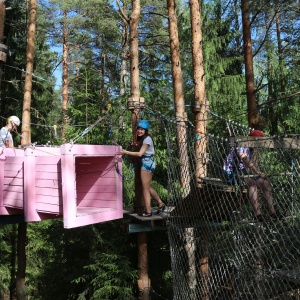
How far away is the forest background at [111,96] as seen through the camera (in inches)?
251

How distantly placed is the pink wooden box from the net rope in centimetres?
141

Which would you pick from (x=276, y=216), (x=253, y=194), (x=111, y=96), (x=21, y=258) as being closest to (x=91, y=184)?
(x=253, y=194)

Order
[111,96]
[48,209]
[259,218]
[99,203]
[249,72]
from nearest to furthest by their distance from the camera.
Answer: [259,218] < [48,209] < [99,203] < [249,72] < [111,96]

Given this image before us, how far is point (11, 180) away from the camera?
3758 mm

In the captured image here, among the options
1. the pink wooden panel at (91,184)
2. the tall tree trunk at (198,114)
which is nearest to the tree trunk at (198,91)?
the tall tree trunk at (198,114)

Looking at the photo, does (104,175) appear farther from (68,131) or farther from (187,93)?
(187,93)

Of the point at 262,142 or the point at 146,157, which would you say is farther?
the point at 146,157

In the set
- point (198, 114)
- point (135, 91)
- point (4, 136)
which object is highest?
point (135, 91)

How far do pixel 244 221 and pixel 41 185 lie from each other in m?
1.76

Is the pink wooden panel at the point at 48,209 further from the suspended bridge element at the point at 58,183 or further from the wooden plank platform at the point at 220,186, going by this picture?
the wooden plank platform at the point at 220,186

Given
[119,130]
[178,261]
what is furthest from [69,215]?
[119,130]

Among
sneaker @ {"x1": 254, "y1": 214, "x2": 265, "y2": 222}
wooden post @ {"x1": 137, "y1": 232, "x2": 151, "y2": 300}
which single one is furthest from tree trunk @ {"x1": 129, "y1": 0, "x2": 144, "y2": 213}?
sneaker @ {"x1": 254, "y1": 214, "x2": 265, "y2": 222}

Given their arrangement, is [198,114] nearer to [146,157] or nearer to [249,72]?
[146,157]

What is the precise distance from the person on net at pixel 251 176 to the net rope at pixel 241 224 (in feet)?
0.16
